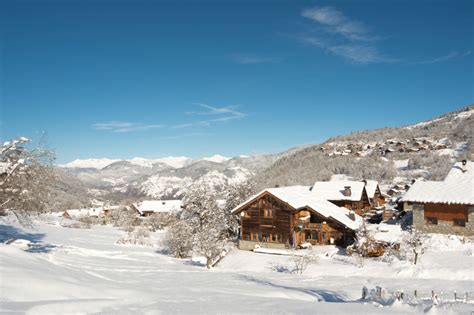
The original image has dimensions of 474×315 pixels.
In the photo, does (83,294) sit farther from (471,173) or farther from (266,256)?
(471,173)

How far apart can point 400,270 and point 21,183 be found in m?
32.1

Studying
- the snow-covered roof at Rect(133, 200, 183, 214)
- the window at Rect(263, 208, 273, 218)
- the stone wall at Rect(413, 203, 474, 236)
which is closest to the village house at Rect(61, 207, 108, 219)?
the snow-covered roof at Rect(133, 200, 183, 214)

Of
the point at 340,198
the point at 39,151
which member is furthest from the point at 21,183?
the point at 340,198

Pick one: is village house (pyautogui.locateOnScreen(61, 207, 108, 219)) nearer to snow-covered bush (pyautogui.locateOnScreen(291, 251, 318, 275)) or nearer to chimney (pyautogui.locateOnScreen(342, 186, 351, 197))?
chimney (pyautogui.locateOnScreen(342, 186, 351, 197))

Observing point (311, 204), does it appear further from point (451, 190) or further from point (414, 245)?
point (414, 245)

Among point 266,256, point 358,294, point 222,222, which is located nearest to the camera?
point 358,294

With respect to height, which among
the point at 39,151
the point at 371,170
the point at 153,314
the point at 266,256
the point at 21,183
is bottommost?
the point at 266,256

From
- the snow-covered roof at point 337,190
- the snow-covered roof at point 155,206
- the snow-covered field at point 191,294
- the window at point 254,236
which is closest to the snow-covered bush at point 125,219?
the snow-covered roof at point 155,206

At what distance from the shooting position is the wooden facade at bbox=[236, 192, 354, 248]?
160ft

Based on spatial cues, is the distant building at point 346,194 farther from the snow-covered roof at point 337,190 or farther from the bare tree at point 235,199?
the bare tree at point 235,199

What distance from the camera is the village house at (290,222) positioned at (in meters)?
48.7

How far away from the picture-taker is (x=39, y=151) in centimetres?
2741

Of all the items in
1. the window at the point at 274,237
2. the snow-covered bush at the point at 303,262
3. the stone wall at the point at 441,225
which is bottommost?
the snow-covered bush at the point at 303,262

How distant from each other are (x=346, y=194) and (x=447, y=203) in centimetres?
2515
